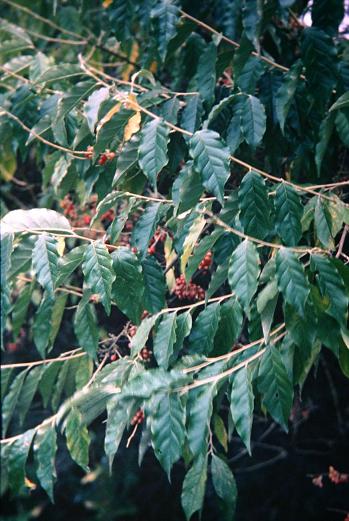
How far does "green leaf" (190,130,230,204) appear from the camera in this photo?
117cm

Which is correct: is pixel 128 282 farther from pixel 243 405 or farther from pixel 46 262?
pixel 243 405

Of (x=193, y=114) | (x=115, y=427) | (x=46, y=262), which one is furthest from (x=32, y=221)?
(x=193, y=114)

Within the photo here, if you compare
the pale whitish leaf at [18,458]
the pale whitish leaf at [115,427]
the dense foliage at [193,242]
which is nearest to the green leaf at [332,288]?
the dense foliage at [193,242]

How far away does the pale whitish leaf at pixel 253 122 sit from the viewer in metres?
1.41

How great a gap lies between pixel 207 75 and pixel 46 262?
75 cm

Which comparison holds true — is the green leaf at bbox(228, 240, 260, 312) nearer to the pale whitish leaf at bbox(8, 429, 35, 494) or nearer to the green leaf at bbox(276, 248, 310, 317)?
the green leaf at bbox(276, 248, 310, 317)

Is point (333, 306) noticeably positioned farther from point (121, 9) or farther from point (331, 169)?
point (121, 9)

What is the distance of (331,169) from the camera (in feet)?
5.96

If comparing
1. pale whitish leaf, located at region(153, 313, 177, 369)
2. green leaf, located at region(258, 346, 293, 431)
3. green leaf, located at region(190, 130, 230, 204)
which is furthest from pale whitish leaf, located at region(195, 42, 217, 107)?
green leaf, located at region(258, 346, 293, 431)

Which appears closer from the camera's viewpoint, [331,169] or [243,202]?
[243,202]

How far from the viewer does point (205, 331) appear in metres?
1.28

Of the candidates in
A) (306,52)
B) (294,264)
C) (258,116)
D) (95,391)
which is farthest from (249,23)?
(95,391)

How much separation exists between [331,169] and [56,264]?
1016mm

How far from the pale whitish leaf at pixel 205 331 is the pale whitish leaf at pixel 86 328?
23 cm
